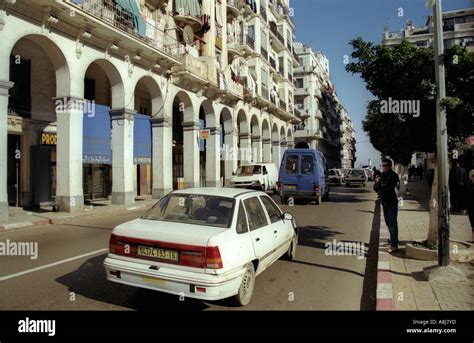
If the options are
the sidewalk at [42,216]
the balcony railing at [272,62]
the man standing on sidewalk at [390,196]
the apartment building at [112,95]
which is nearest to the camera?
the man standing on sidewalk at [390,196]

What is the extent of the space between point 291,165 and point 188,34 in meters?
12.8

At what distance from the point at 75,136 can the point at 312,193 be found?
10713 mm

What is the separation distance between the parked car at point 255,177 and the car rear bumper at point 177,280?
58.8 feet

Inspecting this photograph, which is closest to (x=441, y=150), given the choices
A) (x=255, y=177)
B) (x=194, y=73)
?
(x=255, y=177)

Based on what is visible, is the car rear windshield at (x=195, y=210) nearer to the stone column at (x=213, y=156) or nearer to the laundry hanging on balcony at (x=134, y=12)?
the laundry hanging on balcony at (x=134, y=12)

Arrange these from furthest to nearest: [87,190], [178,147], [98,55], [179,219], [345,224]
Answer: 1. [178,147]
2. [87,190]
3. [98,55]
4. [345,224]
5. [179,219]

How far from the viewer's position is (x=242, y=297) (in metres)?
4.52

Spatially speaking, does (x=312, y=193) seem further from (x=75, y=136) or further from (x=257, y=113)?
(x=257, y=113)

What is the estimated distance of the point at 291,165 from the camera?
58.2ft

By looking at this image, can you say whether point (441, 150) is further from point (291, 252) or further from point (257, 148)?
point (257, 148)

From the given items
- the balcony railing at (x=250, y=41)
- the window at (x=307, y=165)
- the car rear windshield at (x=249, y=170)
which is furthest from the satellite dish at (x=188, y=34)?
the window at (x=307, y=165)

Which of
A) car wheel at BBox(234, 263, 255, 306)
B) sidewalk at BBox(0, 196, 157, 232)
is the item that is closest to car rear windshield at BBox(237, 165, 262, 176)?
sidewalk at BBox(0, 196, 157, 232)

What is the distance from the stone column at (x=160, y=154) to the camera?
68.0 ft
